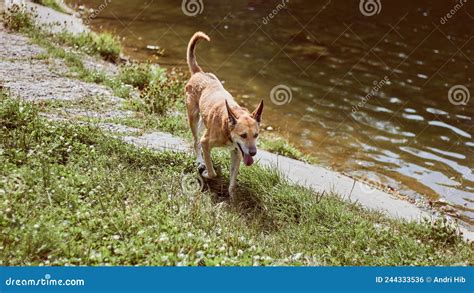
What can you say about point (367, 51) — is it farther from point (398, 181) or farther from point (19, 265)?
point (19, 265)

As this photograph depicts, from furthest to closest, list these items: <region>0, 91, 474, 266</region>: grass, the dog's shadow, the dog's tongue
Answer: the dog's shadow, the dog's tongue, <region>0, 91, 474, 266</region>: grass

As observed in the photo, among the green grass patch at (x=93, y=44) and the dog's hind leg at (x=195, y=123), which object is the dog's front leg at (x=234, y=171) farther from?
the green grass patch at (x=93, y=44)

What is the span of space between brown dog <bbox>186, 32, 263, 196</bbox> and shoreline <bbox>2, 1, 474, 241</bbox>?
70 centimetres

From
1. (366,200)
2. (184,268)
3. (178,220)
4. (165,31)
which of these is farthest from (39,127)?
(165,31)

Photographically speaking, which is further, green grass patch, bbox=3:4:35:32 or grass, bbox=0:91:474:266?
green grass patch, bbox=3:4:35:32

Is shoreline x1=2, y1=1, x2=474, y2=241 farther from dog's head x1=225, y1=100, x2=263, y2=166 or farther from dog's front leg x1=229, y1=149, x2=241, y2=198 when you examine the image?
dog's head x1=225, y1=100, x2=263, y2=166

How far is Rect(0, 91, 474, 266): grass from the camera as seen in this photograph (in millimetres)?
5312

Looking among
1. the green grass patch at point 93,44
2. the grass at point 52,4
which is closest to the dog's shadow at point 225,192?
the green grass patch at point 93,44

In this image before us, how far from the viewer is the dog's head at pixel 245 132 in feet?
22.2

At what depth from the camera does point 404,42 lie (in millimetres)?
15656

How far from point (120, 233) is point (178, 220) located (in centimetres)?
74

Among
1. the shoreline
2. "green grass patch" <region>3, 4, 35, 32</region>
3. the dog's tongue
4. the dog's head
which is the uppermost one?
the dog's head

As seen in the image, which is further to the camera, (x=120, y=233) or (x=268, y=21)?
(x=268, y=21)

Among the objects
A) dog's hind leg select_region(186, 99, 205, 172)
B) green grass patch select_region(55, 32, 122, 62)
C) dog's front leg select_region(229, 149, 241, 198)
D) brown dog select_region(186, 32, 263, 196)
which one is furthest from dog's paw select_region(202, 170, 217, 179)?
green grass patch select_region(55, 32, 122, 62)
